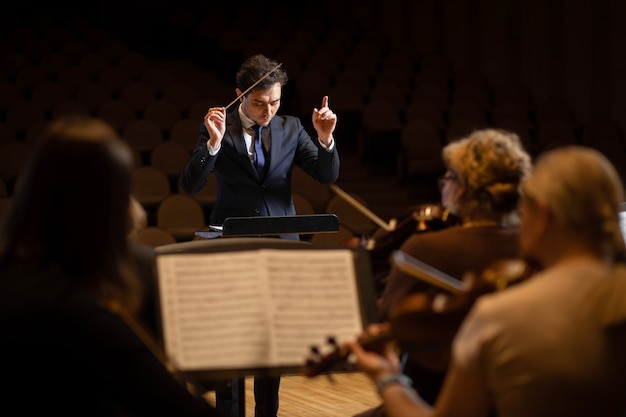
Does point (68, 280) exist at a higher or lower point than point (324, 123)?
lower

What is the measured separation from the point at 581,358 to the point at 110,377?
0.63 meters

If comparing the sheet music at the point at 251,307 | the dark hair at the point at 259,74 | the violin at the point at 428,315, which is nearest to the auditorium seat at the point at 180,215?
the dark hair at the point at 259,74

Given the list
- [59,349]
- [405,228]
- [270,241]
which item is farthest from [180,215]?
[59,349]

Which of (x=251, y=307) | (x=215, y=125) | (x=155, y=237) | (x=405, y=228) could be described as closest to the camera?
(x=251, y=307)

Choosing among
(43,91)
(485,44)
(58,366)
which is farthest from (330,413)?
(485,44)

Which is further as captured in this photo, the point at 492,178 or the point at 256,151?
the point at 256,151

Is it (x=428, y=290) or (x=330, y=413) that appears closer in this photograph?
(x=428, y=290)

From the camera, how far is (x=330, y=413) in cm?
349

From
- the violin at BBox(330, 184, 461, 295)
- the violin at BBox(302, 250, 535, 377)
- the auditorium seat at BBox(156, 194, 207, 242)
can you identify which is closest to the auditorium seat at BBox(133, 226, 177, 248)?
the auditorium seat at BBox(156, 194, 207, 242)

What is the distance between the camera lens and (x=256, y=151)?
10.8ft

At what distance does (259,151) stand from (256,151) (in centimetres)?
1

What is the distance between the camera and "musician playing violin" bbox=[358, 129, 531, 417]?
1.90 meters

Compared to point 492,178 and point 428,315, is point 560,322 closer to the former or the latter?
point 428,315

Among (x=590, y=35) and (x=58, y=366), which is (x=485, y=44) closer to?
(x=590, y=35)
